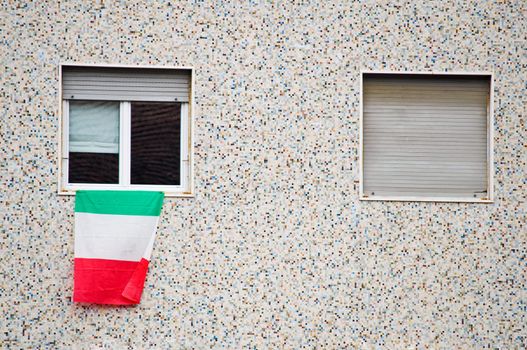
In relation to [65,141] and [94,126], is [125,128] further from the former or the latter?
[65,141]

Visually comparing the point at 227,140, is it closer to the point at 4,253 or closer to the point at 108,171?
the point at 108,171

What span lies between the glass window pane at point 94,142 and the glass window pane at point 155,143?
20 cm

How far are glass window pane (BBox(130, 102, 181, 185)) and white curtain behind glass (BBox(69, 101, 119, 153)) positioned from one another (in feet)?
0.65

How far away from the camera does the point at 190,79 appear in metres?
7.79

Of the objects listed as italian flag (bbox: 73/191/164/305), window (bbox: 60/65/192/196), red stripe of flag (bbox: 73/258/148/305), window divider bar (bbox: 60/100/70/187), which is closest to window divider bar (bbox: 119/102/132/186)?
window (bbox: 60/65/192/196)

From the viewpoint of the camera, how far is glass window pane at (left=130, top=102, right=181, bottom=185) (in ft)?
25.5

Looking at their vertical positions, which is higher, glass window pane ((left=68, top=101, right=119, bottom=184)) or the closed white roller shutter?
the closed white roller shutter

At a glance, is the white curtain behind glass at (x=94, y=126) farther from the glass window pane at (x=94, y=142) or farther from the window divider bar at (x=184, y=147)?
the window divider bar at (x=184, y=147)

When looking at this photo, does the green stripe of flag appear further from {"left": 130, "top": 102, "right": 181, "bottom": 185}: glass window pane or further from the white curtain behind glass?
the white curtain behind glass

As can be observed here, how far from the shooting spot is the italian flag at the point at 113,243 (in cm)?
750

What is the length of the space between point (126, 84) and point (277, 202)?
6.21 ft

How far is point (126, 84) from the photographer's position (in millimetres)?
7770

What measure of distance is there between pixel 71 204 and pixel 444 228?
12.0 feet

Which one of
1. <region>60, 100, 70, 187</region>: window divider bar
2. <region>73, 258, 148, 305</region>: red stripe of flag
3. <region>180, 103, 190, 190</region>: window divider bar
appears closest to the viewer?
<region>73, 258, 148, 305</region>: red stripe of flag
